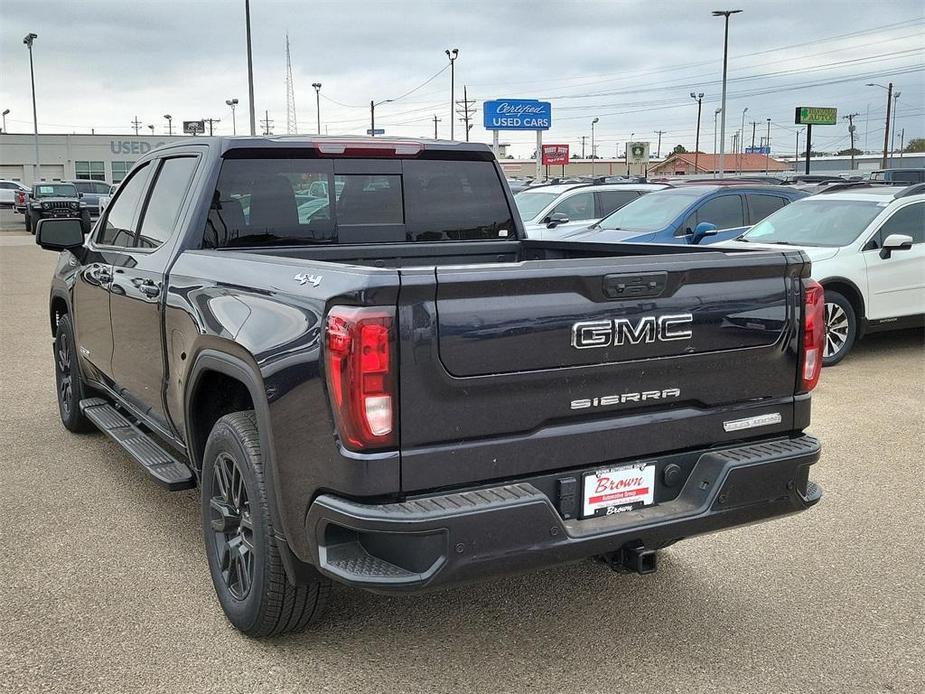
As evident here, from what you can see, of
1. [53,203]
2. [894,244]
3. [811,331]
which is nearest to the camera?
[811,331]

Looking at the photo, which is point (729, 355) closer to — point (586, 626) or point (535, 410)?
point (535, 410)

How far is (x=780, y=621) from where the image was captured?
3.80 meters

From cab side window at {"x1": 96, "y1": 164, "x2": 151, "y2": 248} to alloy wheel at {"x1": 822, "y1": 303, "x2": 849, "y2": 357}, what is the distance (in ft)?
21.5

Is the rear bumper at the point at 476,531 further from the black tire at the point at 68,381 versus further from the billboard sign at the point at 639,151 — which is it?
the billboard sign at the point at 639,151

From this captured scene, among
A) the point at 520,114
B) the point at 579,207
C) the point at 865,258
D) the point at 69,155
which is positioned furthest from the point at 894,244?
the point at 69,155

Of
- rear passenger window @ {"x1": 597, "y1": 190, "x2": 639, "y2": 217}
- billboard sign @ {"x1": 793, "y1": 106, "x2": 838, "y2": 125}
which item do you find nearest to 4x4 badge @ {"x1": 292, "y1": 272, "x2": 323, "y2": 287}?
rear passenger window @ {"x1": 597, "y1": 190, "x2": 639, "y2": 217}

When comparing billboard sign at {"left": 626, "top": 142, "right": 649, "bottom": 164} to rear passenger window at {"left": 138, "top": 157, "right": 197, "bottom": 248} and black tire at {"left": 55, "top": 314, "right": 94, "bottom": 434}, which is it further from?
rear passenger window at {"left": 138, "top": 157, "right": 197, "bottom": 248}

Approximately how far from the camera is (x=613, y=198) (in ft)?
53.5

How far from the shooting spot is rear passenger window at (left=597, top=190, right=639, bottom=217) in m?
16.2

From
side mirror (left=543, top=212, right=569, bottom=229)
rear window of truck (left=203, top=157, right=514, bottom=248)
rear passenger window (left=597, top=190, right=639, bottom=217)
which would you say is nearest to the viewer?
rear window of truck (left=203, top=157, right=514, bottom=248)

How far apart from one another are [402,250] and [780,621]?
8.03 ft

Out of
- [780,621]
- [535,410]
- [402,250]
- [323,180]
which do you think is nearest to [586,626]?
[780,621]

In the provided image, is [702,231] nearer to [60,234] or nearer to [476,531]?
[60,234]

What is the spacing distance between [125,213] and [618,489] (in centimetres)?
354
